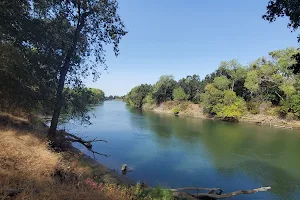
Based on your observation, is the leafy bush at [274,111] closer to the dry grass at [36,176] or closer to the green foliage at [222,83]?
the green foliage at [222,83]

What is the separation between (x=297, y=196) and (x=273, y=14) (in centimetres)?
1326

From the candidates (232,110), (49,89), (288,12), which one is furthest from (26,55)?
(232,110)

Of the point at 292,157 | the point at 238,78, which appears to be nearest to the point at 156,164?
the point at 292,157

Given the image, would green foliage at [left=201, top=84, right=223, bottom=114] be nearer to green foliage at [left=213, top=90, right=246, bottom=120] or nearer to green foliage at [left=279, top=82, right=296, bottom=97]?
green foliage at [left=213, top=90, right=246, bottom=120]

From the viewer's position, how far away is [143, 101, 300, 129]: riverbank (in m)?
49.1

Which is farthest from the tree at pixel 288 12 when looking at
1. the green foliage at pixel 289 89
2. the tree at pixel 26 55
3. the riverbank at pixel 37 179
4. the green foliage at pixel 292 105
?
the green foliage at pixel 289 89

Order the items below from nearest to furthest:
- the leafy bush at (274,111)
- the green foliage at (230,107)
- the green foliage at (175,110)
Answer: the leafy bush at (274,111) < the green foliage at (230,107) < the green foliage at (175,110)

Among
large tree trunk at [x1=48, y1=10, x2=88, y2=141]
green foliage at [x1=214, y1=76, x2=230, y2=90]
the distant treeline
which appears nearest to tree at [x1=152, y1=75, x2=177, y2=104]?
the distant treeline

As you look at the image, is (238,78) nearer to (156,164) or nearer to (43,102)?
(156,164)

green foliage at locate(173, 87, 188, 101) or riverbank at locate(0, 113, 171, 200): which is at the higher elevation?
green foliage at locate(173, 87, 188, 101)

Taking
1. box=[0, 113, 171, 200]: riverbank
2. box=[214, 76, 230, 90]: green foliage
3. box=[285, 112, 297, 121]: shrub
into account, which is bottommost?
box=[0, 113, 171, 200]: riverbank

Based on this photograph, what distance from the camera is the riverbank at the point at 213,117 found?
4908 centimetres

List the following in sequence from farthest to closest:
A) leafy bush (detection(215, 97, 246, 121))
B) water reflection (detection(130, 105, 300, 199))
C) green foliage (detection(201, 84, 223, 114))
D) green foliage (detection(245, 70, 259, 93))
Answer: green foliage (detection(201, 84, 223, 114)), green foliage (detection(245, 70, 259, 93)), leafy bush (detection(215, 97, 246, 121)), water reflection (detection(130, 105, 300, 199))

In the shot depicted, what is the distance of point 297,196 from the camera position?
14891 millimetres
